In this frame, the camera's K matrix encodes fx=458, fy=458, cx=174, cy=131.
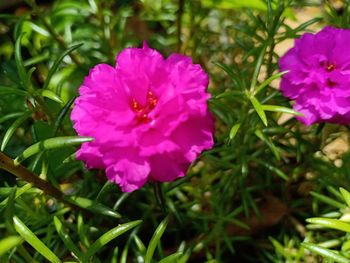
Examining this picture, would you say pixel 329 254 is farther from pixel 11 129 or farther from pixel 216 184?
pixel 11 129

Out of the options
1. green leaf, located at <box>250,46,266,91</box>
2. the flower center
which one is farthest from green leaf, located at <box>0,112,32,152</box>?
green leaf, located at <box>250,46,266,91</box>

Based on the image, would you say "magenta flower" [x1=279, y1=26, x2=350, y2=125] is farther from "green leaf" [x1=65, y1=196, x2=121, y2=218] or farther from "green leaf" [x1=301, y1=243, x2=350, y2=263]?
"green leaf" [x1=65, y1=196, x2=121, y2=218]

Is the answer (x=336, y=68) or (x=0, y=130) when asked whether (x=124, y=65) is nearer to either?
(x=336, y=68)

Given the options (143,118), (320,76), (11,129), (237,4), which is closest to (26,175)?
(11,129)

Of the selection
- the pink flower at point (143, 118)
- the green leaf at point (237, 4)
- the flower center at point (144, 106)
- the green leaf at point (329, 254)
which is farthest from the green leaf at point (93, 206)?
the green leaf at point (237, 4)

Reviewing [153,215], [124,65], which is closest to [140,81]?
[124,65]

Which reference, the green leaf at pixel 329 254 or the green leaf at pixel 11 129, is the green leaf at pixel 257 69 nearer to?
the green leaf at pixel 329 254
